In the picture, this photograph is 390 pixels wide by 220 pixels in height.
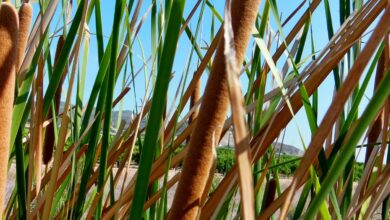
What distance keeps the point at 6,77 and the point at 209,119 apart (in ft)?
0.35

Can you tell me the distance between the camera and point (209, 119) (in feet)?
0.77

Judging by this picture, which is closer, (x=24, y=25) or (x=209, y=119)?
(x=209, y=119)

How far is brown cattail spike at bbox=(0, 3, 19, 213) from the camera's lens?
267 millimetres

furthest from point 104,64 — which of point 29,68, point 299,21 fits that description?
point 299,21

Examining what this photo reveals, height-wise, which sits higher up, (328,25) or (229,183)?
(328,25)

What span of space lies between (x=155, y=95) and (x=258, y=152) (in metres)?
0.15

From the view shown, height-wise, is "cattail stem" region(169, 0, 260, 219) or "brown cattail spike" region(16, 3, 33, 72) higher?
"brown cattail spike" region(16, 3, 33, 72)

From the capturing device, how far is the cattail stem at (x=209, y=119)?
0.76ft

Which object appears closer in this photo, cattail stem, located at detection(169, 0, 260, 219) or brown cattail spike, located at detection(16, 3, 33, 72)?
cattail stem, located at detection(169, 0, 260, 219)

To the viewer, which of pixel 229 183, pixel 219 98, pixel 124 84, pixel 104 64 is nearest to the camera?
pixel 219 98

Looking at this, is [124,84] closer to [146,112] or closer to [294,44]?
[146,112]

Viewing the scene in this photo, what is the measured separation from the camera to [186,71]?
464 millimetres

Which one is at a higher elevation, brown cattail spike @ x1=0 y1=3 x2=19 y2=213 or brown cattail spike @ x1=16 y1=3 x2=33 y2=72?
Answer: brown cattail spike @ x1=16 y1=3 x2=33 y2=72

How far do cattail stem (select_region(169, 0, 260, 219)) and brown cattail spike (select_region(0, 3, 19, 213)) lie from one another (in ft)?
0.29
